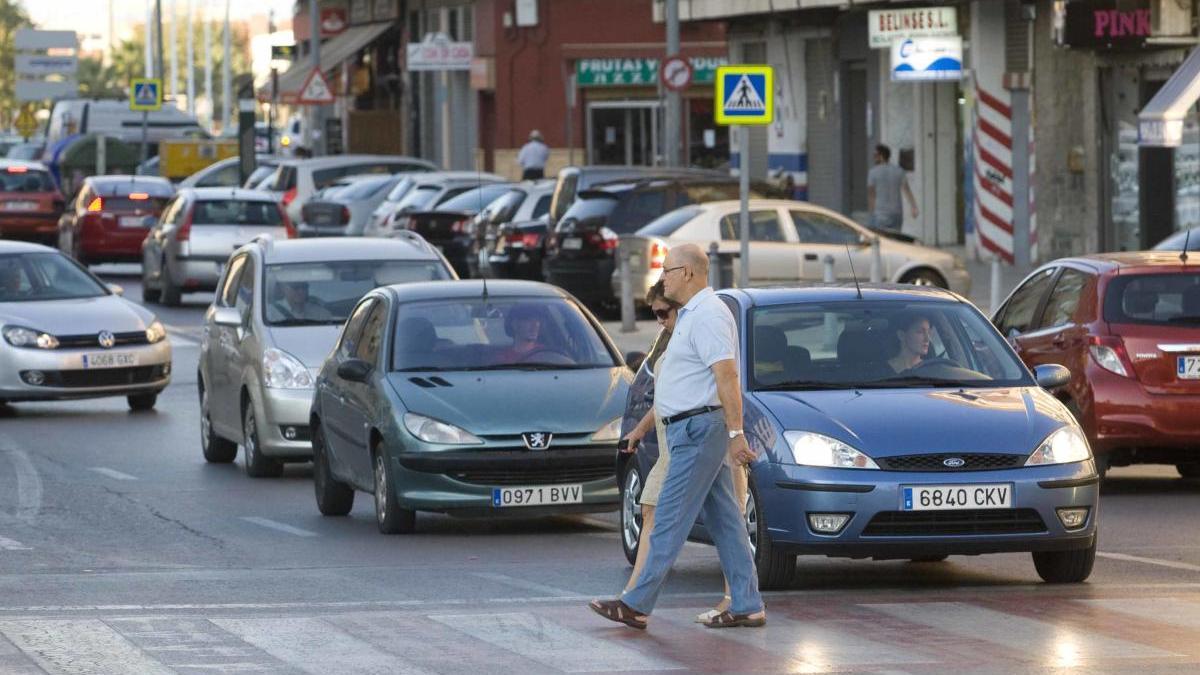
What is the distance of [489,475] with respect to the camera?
1410 cm

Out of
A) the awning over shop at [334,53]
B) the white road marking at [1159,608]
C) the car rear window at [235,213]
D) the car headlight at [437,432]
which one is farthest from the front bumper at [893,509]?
the awning over shop at [334,53]

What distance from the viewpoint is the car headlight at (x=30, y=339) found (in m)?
22.1

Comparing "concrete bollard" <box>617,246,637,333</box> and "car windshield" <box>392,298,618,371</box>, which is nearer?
"car windshield" <box>392,298,618,371</box>

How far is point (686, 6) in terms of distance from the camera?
46875mm

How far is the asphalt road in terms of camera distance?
973 cm

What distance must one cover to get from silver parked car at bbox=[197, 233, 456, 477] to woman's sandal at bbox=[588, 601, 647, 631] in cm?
728

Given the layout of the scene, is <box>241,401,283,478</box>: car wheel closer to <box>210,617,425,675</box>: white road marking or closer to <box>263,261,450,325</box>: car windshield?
<box>263,261,450,325</box>: car windshield

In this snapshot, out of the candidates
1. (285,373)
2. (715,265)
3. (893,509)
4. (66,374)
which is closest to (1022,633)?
(893,509)

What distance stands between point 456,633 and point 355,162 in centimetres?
3629

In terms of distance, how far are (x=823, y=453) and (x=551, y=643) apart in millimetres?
1812

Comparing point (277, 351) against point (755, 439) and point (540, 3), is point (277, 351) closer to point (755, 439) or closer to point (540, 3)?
point (755, 439)

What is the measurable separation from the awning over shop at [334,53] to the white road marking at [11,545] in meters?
54.0

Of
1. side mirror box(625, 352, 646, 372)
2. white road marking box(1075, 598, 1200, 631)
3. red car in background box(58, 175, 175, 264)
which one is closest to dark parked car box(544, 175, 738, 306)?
red car in background box(58, 175, 175, 264)

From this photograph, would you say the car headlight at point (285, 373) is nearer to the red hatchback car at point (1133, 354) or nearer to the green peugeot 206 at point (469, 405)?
the green peugeot 206 at point (469, 405)
